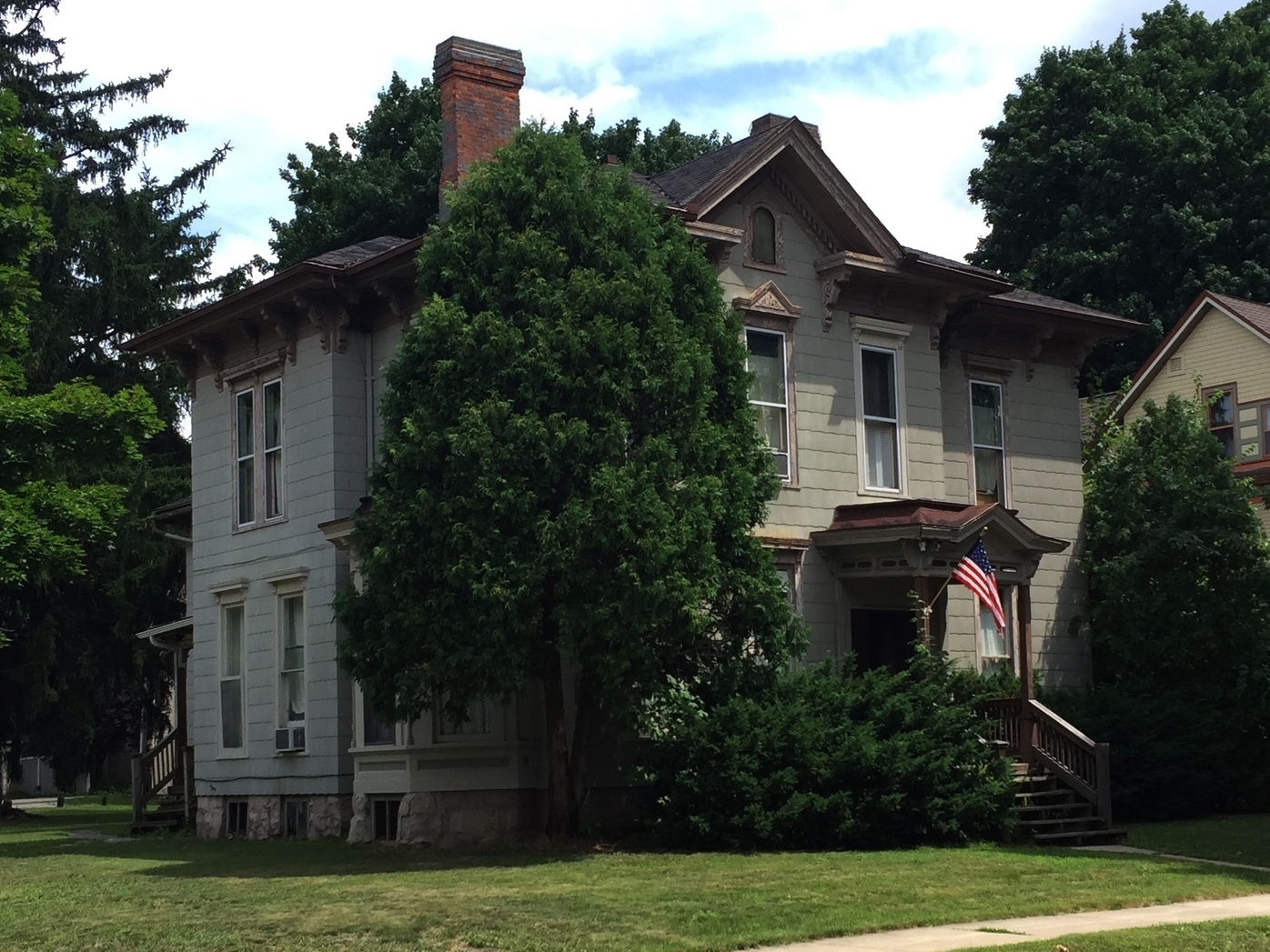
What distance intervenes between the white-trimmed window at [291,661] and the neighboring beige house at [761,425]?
0.14ft

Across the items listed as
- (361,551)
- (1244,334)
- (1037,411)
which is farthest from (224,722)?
(1244,334)

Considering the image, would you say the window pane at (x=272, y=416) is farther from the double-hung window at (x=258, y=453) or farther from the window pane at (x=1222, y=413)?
the window pane at (x=1222, y=413)

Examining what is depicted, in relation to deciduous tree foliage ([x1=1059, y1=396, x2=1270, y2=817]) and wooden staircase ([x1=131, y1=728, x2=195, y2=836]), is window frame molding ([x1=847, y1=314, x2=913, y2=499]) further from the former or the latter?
wooden staircase ([x1=131, y1=728, x2=195, y2=836])

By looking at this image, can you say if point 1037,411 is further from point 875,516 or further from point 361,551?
point 361,551

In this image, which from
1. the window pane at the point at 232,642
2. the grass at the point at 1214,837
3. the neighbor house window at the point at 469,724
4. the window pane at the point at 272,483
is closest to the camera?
the grass at the point at 1214,837

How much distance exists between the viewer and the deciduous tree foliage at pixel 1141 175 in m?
49.3

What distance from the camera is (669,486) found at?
1962cm

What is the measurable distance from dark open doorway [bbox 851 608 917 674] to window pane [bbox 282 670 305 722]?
7.98 meters

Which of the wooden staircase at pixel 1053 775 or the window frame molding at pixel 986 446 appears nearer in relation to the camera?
the wooden staircase at pixel 1053 775

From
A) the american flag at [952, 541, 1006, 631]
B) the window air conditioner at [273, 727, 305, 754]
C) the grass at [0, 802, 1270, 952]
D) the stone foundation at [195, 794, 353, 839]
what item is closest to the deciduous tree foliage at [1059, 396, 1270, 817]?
the american flag at [952, 541, 1006, 631]

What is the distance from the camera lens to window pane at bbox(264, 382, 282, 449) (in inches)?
1046

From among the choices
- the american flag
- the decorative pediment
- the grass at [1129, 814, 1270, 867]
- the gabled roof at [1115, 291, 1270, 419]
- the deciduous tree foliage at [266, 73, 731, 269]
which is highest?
the deciduous tree foliage at [266, 73, 731, 269]

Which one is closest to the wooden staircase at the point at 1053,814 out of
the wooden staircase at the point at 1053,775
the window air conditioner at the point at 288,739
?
the wooden staircase at the point at 1053,775

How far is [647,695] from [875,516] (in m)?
6.16
